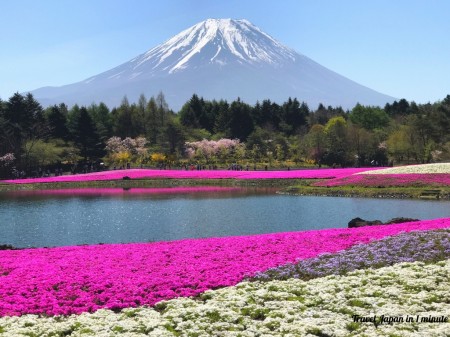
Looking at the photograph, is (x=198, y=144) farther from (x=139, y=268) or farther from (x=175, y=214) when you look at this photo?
(x=139, y=268)

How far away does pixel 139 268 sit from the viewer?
1697 cm

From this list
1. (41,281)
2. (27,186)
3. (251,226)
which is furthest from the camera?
(27,186)

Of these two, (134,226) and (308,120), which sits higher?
(308,120)

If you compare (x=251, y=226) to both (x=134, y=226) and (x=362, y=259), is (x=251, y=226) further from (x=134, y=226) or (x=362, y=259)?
(x=362, y=259)

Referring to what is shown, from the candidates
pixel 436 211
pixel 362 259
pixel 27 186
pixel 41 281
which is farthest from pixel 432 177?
pixel 27 186

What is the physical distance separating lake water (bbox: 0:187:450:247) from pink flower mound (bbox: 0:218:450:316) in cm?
691

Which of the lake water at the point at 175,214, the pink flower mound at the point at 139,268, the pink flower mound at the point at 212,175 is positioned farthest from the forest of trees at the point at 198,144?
the pink flower mound at the point at 139,268

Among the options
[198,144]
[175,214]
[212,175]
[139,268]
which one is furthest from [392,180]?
[198,144]

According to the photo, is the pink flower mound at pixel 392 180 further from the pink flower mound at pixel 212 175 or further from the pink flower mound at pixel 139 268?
the pink flower mound at pixel 139 268

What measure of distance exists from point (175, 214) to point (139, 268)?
19544mm

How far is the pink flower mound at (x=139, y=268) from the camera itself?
13.8 metres

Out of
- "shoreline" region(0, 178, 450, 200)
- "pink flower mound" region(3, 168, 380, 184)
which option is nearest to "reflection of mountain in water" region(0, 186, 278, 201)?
"shoreline" region(0, 178, 450, 200)

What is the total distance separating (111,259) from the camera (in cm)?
1867

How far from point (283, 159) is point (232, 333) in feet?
298
